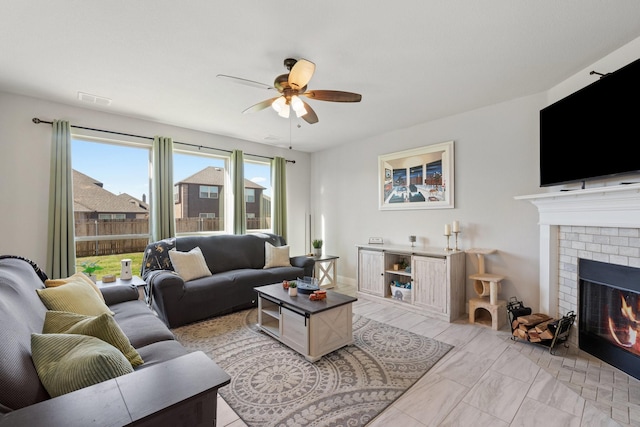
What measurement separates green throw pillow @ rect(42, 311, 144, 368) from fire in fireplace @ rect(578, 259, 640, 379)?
3.41 metres

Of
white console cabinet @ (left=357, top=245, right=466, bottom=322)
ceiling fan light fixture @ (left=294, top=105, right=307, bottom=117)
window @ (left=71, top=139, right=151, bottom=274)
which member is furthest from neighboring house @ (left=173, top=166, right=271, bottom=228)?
ceiling fan light fixture @ (left=294, top=105, right=307, bottom=117)

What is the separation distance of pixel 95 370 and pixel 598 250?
3487 millimetres

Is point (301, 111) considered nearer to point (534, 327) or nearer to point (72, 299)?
point (72, 299)

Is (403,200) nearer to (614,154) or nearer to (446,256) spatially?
(446,256)

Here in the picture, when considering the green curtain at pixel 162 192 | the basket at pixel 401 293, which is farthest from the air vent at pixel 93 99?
the basket at pixel 401 293

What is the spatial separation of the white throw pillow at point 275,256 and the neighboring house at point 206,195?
36.1 inches

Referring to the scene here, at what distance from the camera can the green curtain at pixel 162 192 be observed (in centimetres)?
390

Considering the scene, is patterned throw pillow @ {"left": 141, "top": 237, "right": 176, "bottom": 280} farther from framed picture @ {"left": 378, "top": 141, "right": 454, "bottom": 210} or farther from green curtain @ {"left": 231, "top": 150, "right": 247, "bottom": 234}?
framed picture @ {"left": 378, "top": 141, "right": 454, "bottom": 210}

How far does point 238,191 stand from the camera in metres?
4.71

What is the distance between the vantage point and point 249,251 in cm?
443

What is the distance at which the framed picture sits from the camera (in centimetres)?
379

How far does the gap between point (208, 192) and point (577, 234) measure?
4722 mm

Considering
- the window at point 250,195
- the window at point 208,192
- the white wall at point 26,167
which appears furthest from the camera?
the window at point 250,195

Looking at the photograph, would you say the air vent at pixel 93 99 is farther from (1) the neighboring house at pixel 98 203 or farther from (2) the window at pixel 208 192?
(2) the window at pixel 208 192
